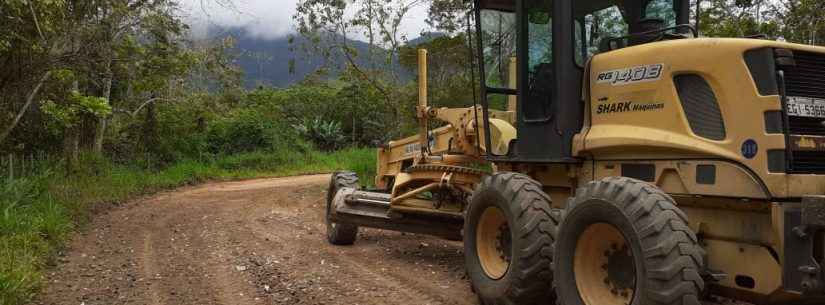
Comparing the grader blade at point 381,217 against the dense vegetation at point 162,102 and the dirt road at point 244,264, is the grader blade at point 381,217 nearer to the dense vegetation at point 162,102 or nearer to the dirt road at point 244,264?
the dirt road at point 244,264

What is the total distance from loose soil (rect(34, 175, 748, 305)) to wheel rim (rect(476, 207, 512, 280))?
0.39m

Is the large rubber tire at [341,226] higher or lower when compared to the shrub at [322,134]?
lower

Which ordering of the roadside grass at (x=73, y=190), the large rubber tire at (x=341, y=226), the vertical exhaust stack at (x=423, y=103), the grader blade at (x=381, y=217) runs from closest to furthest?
1. the roadside grass at (x=73, y=190)
2. the grader blade at (x=381, y=217)
3. the vertical exhaust stack at (x=423, y=103)
4. the large rubber tire at (x=341, y=226)

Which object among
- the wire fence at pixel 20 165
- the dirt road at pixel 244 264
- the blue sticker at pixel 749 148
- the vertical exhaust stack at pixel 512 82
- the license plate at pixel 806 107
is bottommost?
the dirt road at pixel 244 264

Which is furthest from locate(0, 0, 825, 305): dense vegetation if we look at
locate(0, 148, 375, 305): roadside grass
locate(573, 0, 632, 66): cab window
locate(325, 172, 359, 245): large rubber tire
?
locate(573, 0, 632, 66): cab window

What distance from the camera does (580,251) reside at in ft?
13.6

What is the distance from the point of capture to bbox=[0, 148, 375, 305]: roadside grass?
627 centimetres

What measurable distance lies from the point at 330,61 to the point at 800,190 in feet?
77.3

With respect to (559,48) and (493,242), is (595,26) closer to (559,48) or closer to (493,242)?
(559,48)

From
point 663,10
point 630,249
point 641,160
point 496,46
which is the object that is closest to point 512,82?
point 496,46

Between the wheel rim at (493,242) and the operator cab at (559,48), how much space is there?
57 cm

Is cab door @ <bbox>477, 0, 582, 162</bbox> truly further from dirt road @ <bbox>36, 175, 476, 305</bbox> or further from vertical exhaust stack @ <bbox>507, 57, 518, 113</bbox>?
dirt road @ <bbox>36, 175, 476, 305</bbox>

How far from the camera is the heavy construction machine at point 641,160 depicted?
350cm

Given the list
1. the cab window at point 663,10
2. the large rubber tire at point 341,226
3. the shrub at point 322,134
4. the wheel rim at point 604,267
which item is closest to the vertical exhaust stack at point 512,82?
the cab window at point 663,10
